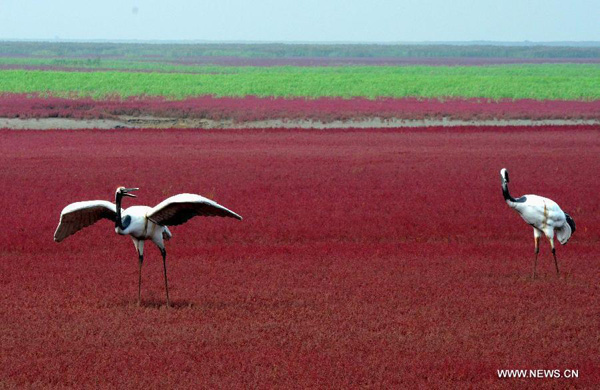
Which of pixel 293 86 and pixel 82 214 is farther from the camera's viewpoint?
pixel 293 86

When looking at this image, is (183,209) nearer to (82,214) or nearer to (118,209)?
(118,209)

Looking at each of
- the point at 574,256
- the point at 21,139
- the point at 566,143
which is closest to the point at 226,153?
the point at 21,139

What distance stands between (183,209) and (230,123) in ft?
118

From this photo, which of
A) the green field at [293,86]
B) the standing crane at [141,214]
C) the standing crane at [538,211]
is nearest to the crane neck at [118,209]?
the standing crane at [141,214]

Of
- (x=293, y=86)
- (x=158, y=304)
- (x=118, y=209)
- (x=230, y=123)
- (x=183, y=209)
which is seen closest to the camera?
(x=118, y=209)

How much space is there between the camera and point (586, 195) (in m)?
22.0

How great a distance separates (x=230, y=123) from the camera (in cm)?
4738

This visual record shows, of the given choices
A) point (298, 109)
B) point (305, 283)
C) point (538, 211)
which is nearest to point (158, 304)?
point (305, 283)

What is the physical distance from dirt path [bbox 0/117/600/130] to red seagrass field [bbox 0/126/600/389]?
1810 cm

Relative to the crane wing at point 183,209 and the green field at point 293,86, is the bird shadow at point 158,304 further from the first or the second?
the green field at point 293,86

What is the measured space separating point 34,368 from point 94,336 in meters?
1.26

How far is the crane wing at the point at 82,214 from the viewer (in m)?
11.7

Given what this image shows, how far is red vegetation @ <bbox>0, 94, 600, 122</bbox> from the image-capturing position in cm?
4966

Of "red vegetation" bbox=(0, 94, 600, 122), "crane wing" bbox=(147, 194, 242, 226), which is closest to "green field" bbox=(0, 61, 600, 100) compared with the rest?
"red vegetation" bbox=(0, 94, 600, 122)
